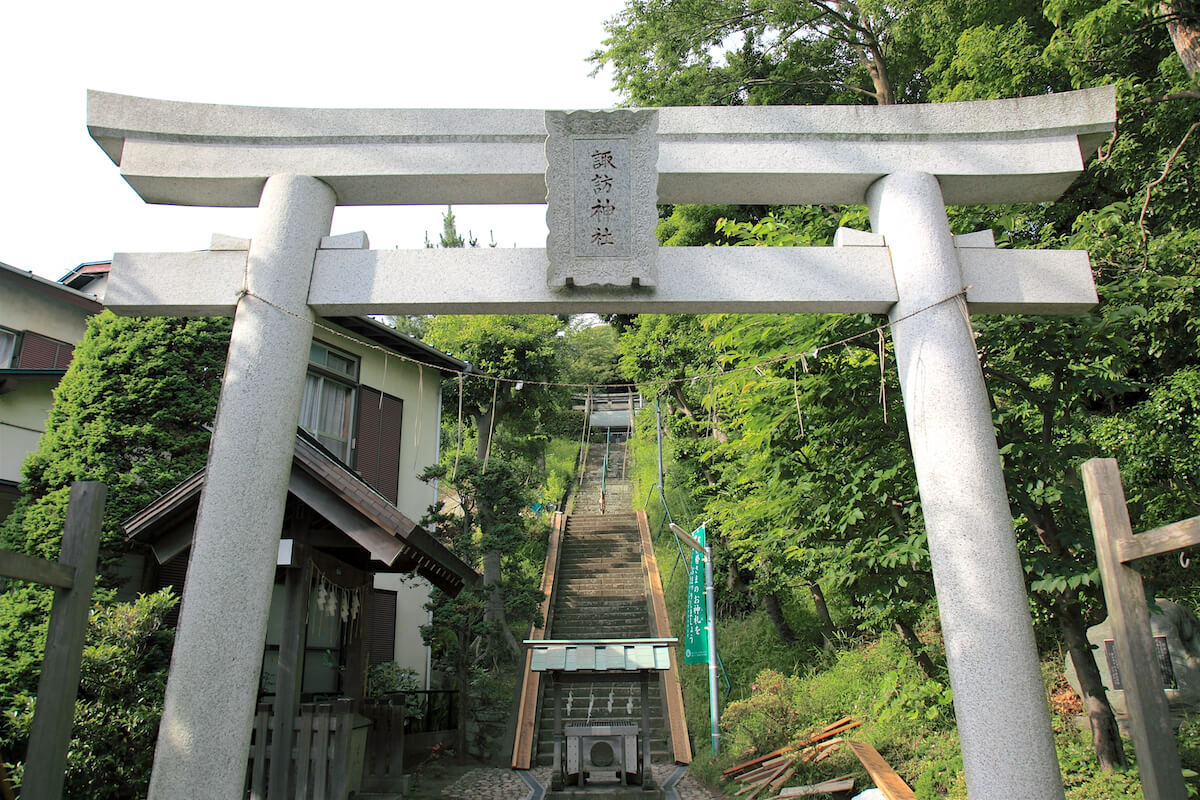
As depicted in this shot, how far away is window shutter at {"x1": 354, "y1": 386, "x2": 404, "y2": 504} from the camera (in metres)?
14.6

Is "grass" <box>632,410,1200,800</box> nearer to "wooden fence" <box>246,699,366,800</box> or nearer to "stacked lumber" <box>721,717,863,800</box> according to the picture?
"stacked lumber" <box>721,717,863,800</box>

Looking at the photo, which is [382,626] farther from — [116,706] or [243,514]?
[243,514]

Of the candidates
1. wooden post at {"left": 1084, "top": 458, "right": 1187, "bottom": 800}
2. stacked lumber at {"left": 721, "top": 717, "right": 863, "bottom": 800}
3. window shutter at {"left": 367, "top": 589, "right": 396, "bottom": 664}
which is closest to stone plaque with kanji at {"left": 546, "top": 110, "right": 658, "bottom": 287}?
wooden post at {"left": 1084, "top": 458, "right": 1187, "bottom": 800}

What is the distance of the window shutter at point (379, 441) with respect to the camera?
14602 mm

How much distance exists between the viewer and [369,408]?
587 inches

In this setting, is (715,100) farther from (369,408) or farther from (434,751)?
(434,751)

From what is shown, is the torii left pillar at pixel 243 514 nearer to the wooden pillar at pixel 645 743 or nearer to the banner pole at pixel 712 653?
the wooden pillar at pixel 645 743

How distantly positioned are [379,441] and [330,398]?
1.42 meters

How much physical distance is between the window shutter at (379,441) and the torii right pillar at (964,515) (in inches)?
426

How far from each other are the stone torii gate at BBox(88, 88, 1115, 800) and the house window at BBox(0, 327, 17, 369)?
8634 millimetres

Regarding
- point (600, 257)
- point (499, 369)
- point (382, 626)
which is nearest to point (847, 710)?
point (382, 626)

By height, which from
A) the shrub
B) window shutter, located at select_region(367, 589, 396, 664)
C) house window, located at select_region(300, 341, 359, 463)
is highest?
house window, located at select_region(300, 341, 359, 463)

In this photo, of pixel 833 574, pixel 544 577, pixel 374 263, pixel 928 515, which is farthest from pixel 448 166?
pixel 544 577

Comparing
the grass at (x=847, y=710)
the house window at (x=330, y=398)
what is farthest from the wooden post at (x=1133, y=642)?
the house window at (x=330, y=398)
